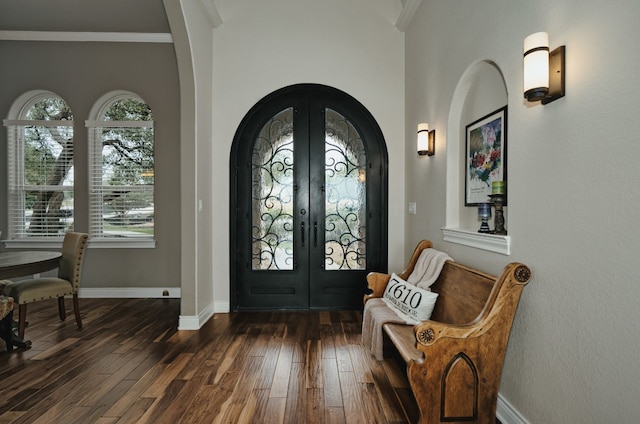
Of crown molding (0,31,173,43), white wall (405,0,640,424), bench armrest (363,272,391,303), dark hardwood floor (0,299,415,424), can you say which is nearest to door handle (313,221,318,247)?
dark hardwood floor (0,299,415,424)

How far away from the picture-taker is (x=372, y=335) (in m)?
2.87

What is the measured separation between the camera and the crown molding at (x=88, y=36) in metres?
4.77

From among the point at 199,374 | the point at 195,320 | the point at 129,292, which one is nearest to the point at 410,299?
the point at 199,374

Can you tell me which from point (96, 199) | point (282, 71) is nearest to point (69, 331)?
point (96, 199)

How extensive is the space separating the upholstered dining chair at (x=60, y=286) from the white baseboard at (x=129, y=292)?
0.90 meters

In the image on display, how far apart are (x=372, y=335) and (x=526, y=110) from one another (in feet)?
6.11

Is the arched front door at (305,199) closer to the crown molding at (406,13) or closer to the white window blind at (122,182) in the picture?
the crown molding at (406,13)

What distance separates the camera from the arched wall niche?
2508mm

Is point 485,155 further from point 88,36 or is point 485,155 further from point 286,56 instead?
point 88,36

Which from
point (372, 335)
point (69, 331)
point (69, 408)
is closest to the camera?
point (69, 408)

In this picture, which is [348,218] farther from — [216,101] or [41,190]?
[41,190]

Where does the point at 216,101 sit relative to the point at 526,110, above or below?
above

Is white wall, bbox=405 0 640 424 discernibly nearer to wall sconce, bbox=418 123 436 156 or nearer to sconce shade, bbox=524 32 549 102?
sconce shade, bbox=524 32 549 102

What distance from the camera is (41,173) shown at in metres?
5.00
